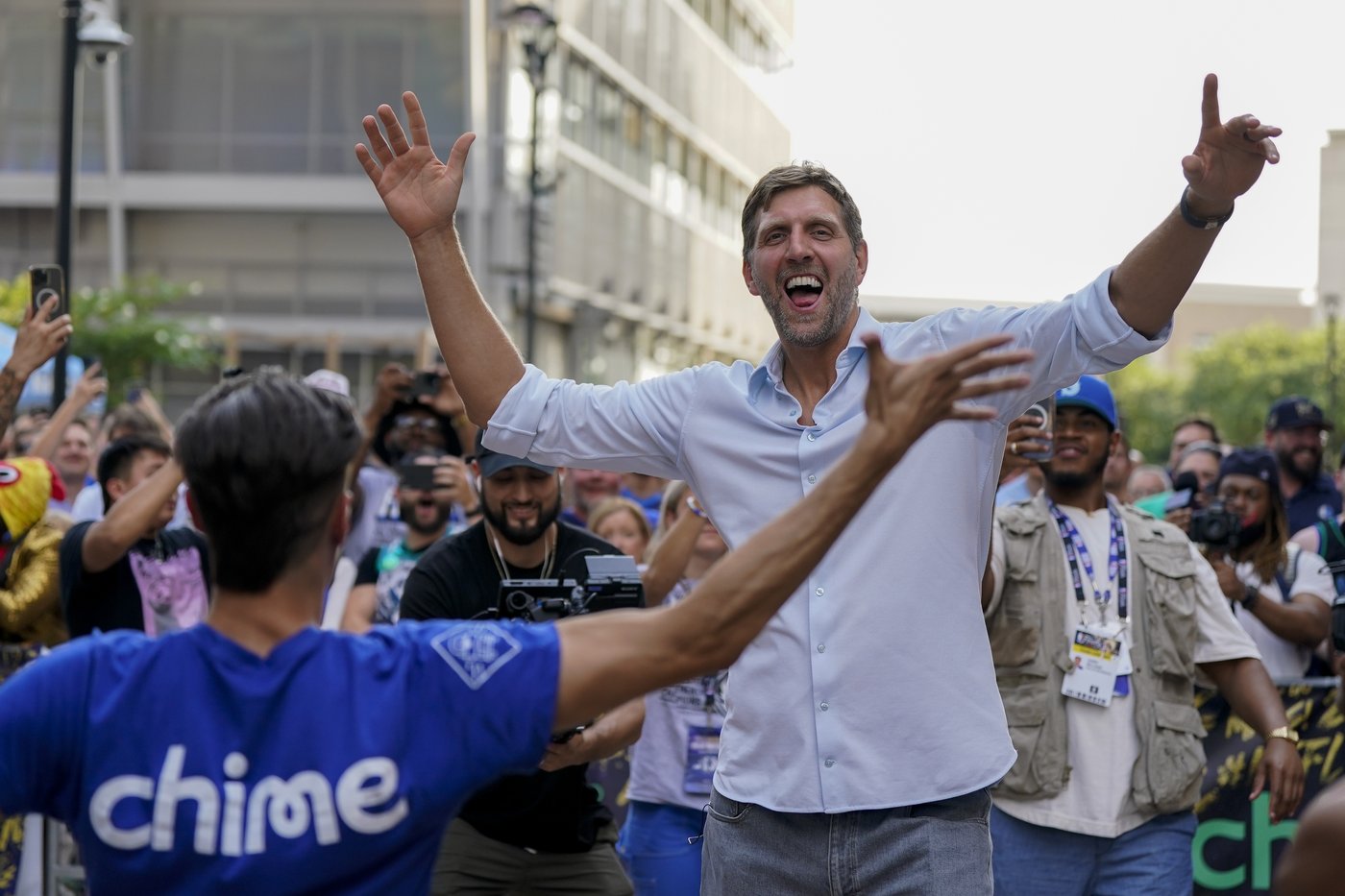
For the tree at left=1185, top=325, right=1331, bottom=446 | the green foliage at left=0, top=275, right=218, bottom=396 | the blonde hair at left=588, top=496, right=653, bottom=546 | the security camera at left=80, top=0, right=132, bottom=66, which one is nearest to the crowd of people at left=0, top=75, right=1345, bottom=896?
the blonde hair at left=588, top=496, right=653, bottom=546

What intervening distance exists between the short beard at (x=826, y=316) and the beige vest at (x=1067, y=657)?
212 centimetres

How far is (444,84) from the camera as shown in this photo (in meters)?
33.6

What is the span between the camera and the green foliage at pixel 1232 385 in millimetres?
71312

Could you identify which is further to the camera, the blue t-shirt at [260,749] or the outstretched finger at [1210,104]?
the outstretched finger at [1210,104]

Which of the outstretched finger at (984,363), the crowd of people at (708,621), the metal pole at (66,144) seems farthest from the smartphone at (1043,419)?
the metal pole at (66,144)

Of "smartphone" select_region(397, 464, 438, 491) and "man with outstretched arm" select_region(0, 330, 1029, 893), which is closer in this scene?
"man with outstretched arm" select_region(0, 330, 1029, 893)

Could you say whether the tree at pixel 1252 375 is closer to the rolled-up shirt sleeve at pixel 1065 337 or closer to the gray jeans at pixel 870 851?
the rolled-up shirt sleeve at pixel 1065 337

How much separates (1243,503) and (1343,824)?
6.12 m

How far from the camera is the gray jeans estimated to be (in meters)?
3.90

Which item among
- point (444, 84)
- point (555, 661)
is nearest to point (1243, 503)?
point (555, 661)

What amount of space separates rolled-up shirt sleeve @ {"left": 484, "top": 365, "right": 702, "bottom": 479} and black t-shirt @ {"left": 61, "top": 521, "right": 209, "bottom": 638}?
304cm

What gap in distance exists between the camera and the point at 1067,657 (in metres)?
6.05

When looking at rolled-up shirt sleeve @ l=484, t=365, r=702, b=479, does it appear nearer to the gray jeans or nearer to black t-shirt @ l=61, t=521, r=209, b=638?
the gray jeans

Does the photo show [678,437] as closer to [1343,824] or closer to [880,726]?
[880,726]
